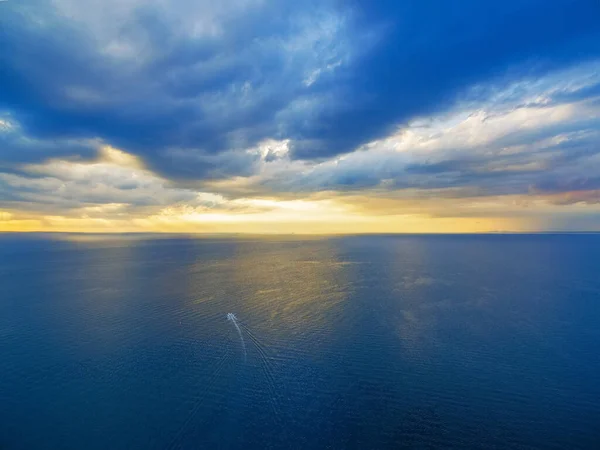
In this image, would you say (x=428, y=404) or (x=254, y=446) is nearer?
(x=254, y=446)

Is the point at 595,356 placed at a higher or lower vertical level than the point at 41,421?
higher

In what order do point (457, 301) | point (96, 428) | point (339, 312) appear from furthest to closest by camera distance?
point (457, 301)
point (339, 312)
point (96, 428)

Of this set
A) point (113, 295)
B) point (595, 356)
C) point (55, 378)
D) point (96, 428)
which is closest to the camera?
point (96, 428)

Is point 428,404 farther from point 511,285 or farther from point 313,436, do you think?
point 511,285

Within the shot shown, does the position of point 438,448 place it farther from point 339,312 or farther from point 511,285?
point 511,285

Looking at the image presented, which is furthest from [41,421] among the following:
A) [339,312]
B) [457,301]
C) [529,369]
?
[457,301]

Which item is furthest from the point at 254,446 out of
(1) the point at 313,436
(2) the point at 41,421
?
(2) the point at 41,421
